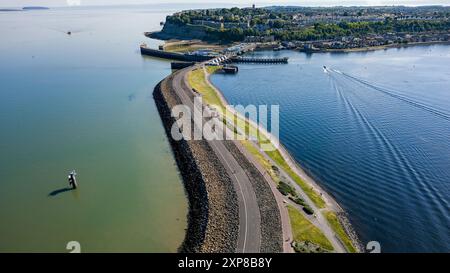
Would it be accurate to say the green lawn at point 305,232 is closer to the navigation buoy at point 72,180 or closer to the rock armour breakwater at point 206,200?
the rock armour breakwater at point 206,200

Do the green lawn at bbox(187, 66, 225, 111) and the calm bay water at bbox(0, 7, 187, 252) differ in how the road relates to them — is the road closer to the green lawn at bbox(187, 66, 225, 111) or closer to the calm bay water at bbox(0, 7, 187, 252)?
the calm bay water at bbox(0, 7, 187, 252)

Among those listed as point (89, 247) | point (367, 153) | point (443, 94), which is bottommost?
point (89, 247)

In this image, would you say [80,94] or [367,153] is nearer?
[367,153]

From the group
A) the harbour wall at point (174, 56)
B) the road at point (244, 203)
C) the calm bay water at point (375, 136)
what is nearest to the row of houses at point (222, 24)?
the harbour wall at point (174, 56)

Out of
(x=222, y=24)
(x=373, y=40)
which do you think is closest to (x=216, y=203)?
(x=373, y=40)

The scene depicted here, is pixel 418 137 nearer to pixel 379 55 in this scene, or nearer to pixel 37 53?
pixel 379 55
